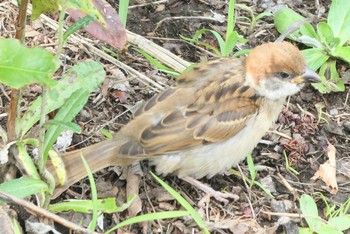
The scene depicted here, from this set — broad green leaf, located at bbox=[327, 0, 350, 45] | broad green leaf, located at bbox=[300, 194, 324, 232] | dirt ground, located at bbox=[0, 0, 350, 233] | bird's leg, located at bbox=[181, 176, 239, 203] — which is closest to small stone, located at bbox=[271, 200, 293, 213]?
dirt ground, located at bbox=[0, 0, 350, 233]

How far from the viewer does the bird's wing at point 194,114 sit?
156 inches

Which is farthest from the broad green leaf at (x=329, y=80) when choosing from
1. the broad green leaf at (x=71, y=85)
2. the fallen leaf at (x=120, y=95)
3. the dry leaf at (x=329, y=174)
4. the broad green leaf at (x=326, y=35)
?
the broad green leaf at (x=71, y=85)

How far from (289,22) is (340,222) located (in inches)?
73.8

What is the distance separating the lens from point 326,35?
5070mm

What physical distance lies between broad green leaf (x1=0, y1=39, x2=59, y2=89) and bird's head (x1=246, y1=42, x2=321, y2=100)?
1673 millimetres

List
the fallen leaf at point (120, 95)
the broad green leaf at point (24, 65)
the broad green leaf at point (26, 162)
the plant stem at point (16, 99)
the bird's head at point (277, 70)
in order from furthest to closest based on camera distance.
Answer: the fallen leaf at point (120, 95) < the bird's head at point (277, 70) < the broad green leaf at point (26, 162) < the plant stem at point (16, 99) < the broad green leaf at point (24, 65)

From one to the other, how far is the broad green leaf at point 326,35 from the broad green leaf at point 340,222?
158 cm

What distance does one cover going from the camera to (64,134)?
422 centimetres

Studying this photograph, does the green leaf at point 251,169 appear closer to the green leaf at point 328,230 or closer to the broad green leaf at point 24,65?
the green leaf at point 328,230

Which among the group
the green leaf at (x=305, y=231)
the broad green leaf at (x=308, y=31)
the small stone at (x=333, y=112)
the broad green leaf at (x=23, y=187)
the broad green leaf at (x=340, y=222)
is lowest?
the green leaf at (x=305, y=231)

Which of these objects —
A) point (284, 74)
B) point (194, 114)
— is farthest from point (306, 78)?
point (194, 114)

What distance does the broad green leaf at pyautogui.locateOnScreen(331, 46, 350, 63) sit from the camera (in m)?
4.98

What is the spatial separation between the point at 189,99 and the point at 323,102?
133 centimetres

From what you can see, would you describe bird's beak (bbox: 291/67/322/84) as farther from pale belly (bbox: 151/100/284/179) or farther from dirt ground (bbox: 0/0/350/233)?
dirt ground (bbox: 0/0/350/233)
